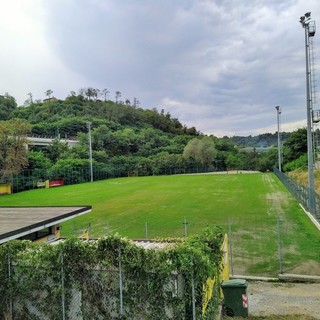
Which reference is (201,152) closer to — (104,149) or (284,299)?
(104,149)

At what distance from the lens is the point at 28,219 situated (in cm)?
1295

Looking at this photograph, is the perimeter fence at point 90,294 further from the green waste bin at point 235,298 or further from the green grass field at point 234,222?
the green grass field at point 234,222

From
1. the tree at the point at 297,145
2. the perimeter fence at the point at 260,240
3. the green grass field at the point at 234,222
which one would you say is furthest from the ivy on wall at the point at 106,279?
the tree at the point at 297,145

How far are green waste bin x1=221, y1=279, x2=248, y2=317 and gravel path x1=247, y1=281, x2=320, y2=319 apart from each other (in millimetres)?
490

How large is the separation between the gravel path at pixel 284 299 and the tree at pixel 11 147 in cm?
4664

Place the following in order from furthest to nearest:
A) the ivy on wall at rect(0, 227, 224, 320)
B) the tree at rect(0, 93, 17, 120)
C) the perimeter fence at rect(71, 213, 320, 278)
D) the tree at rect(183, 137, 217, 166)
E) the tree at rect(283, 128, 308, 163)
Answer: the tree at rect(0, 93, 17, 120) → the tree at rect(183, 137, 217, 166) → the tree at rect(283, 128, 308, 163) → the perimeter fence at rect(71, 213, 320, 278) → the ivy on wall at rect(0, 227, 224, 320)

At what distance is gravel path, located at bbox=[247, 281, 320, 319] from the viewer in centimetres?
986

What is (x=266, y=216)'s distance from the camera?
25.4 m

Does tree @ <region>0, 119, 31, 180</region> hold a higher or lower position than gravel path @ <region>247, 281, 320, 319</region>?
higher

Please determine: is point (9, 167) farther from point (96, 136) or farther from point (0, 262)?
point (96, 136)

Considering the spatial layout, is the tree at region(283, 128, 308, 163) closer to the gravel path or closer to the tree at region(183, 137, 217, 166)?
the tree at region(183, 137, 217, 166)

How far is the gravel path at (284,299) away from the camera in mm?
9855

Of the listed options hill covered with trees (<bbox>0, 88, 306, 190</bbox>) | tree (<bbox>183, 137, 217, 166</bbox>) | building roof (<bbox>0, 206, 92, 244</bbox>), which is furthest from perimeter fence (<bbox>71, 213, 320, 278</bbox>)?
tree (<bbox>183, 137, 217, 166</bbox>)

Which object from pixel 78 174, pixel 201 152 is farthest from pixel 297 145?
pixel 78 174
